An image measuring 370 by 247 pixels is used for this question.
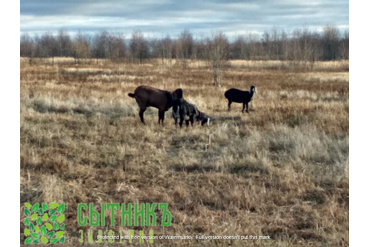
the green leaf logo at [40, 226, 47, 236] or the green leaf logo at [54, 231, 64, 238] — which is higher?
the green leaf logo at [40, 226, 47, 236]

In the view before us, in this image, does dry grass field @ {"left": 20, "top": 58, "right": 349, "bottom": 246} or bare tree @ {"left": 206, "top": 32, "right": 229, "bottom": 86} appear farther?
bare tree @ {"left": 206, "top": 32, "right": 229, "bottom": 86}

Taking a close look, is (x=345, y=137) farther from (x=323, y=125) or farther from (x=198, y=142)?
(x=198, y=142)

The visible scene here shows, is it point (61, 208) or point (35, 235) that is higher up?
point (61, 208)

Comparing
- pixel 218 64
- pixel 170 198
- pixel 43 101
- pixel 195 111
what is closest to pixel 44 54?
pixel 218 64

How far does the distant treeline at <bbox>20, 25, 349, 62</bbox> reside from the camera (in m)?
53.9

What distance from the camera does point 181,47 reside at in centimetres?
5912

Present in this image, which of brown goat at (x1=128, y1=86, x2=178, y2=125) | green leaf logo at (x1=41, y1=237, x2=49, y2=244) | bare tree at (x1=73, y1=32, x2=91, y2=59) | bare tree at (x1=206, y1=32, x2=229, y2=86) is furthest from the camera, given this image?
bare tree at (x1=73, y1=32, x2=91, y2=59)

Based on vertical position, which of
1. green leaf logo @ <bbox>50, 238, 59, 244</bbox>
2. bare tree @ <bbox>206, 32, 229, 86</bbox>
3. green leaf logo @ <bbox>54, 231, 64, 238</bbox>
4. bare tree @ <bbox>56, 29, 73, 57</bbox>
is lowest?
green leaf logo @ <bbox>50, 238, 59, 244</bbox>

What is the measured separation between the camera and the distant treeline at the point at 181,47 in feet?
177

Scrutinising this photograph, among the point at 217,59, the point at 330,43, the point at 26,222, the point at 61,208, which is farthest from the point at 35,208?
the point at 330,43

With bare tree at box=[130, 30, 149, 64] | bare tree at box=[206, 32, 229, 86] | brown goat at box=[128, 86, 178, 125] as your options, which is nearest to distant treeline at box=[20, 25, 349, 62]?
bare tree at box=[130, 30, 149, 64]

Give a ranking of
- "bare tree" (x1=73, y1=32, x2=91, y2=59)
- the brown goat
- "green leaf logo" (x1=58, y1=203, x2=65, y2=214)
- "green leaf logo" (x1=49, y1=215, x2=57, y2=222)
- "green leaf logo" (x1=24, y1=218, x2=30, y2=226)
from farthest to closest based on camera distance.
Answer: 1. "bare tree" (x1=73, y1=32, x2=91, y2=59)
2. the brown goat
3. "green leaf logo" (x1=58, y1=203, x2=65, y2=214)
4. "green leaf logo" (x1=49, y1=215, x2=57, y2=222)
5. "green leaf logo" (x1=24, y1=218, x2=30, y2=226)

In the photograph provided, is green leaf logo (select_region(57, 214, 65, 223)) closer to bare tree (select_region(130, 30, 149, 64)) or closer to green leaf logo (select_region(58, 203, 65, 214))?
green leaf logo (select_region(58, 203, 65, 214))

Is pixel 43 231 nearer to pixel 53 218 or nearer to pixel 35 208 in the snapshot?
pixel 53 218
